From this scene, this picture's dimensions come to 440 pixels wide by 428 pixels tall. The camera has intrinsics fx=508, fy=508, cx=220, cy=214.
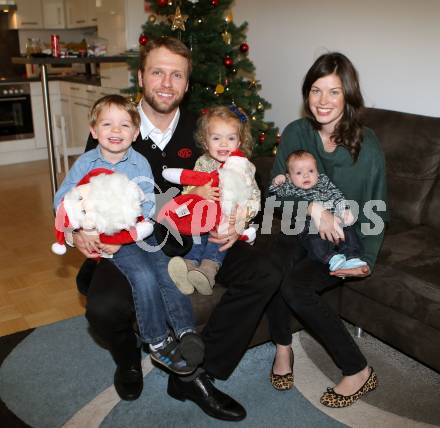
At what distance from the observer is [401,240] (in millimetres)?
2318

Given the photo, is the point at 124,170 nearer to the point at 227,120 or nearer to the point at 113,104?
the point at 113,104

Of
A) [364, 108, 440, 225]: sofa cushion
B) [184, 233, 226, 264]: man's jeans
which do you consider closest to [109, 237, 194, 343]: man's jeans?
[184, 233, 226, 264]: man's jeans

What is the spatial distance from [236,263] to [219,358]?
36 cm

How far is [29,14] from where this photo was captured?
595 cm

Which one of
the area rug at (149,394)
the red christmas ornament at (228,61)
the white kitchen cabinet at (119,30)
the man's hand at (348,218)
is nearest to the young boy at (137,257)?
the area rug at (149,394)

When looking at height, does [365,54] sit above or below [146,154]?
above

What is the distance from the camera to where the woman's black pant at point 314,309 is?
191cm

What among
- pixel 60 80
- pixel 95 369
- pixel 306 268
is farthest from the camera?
pixel 60 80

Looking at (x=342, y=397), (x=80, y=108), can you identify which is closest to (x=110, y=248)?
(x=342, y=397)

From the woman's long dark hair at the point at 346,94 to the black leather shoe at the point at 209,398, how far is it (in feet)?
3.44

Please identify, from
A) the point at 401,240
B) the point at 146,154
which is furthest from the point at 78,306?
the point at 401,240

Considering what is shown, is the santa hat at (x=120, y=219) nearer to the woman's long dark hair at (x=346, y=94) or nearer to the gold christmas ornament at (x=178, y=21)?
the woman's long dark hair at (x=346, y=94)

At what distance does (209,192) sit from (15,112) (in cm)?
445

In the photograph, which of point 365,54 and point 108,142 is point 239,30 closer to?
point 365,54
